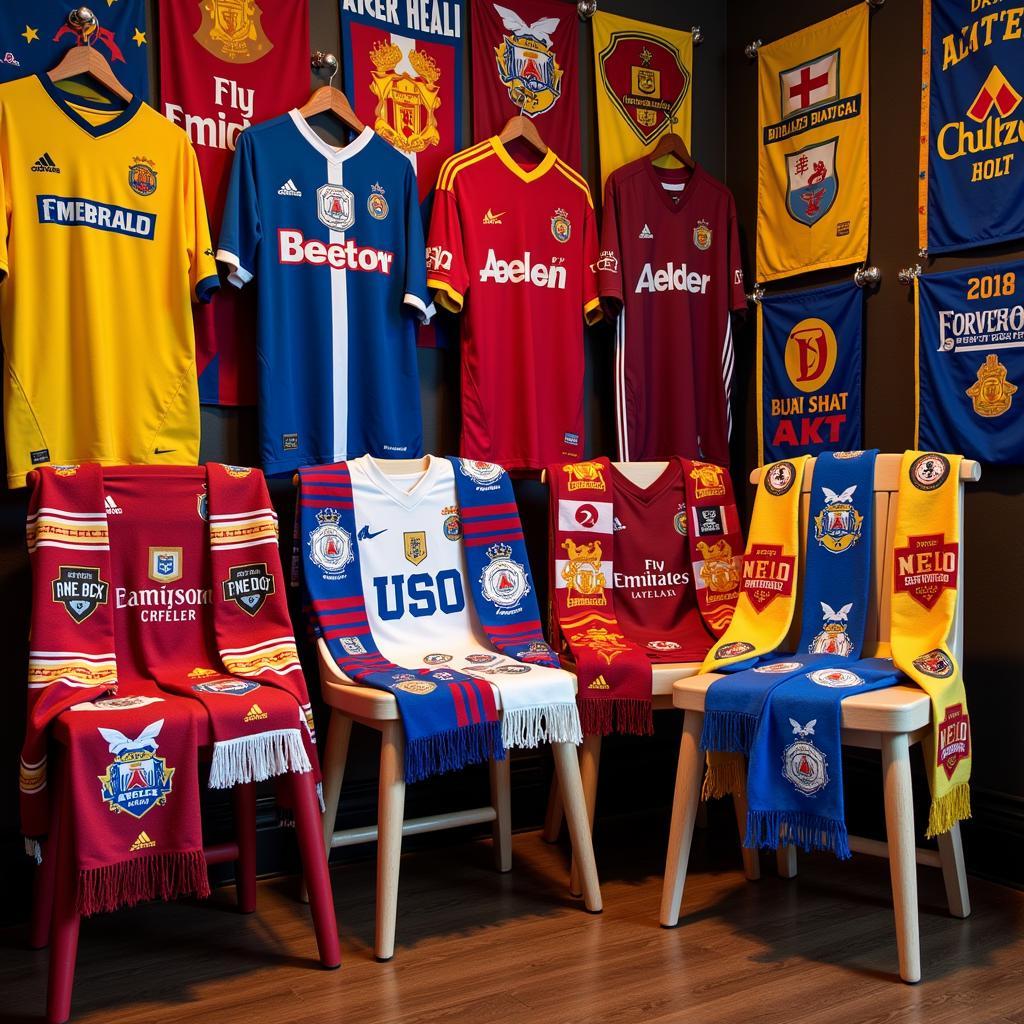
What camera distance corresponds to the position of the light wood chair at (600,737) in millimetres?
2531

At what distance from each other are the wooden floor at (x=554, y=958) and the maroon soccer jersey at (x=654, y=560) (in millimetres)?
651

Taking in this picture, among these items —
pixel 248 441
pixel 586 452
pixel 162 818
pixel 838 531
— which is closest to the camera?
pixel 162 818

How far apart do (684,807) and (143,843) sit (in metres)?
1.14

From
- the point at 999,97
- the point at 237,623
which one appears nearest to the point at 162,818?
the point at 237,623

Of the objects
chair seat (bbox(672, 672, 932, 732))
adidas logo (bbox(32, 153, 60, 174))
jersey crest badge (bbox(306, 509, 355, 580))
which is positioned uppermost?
adidas logo (bbox(32, 153, 60, 174))

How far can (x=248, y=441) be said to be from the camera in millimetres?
2779

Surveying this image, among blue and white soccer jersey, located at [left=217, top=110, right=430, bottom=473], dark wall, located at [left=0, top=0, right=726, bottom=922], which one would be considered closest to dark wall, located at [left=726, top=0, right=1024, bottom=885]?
dark wall, located at [left=0, top=0, right=726, bottom=922]

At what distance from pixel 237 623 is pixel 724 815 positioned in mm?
1657

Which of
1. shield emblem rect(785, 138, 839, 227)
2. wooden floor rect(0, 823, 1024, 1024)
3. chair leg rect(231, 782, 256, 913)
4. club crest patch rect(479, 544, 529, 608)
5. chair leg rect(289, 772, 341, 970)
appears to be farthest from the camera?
shield emblem rect(785, 138, 839, 227)

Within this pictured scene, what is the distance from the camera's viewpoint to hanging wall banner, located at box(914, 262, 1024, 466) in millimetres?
2619

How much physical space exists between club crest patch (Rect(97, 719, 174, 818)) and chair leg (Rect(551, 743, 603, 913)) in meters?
0.86

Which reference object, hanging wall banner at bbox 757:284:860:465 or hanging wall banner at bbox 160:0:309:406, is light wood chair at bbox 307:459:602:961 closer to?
hanging wall banner at bbox 160:0:309:406

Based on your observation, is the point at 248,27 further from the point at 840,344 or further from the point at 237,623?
the point at 840,344

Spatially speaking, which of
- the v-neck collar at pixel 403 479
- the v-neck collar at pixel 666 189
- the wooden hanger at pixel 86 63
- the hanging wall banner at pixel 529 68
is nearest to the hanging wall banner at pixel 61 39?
the wooden hanger at pixel 86 63
